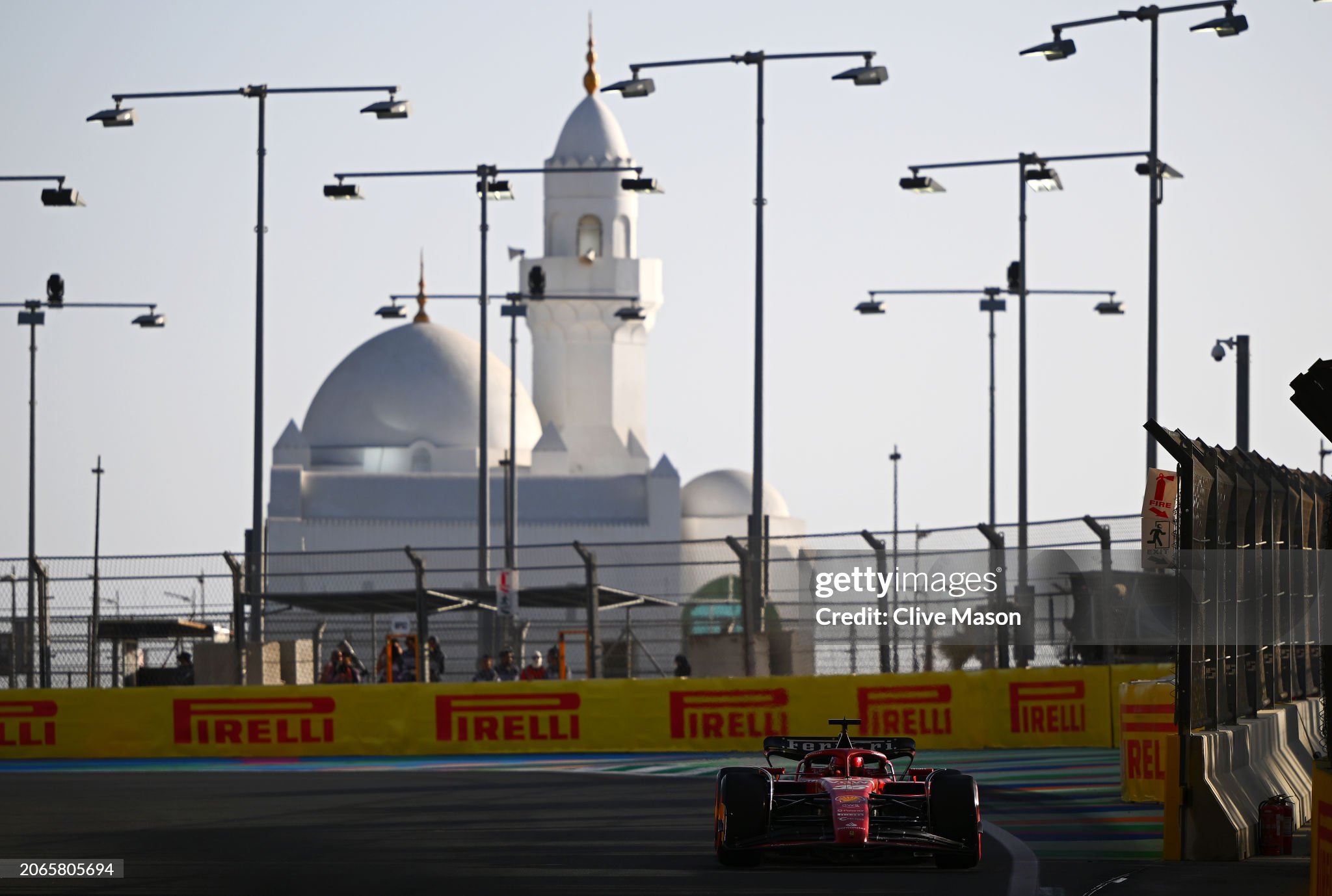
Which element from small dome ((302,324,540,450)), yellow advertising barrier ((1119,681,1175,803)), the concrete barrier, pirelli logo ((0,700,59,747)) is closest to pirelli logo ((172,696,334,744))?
pirelli logo ((0,700,59,747))

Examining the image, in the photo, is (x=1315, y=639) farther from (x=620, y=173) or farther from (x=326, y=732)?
(x=620, y=173)

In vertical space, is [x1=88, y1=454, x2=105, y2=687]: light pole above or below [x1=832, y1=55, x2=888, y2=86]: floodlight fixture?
below

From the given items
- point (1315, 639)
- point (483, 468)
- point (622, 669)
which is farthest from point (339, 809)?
point (483, 468)

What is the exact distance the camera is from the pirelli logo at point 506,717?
2322 centimetres

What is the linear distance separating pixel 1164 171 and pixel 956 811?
18053mm

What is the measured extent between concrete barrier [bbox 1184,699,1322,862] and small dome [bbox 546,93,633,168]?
195ft

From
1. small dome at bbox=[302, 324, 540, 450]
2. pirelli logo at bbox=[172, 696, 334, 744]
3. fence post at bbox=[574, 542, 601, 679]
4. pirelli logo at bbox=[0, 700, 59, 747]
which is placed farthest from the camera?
small dome at bbox=[302, 324, 540, 450]

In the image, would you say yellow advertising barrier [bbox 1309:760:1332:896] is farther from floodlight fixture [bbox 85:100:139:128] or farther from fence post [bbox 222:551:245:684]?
floodlight fixture [bbox 85:100:139:128]

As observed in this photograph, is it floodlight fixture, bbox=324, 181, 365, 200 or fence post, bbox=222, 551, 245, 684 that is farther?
floodlight fixture, bbox=324, 181, 365, 200

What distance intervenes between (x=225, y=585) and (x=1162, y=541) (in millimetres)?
12346

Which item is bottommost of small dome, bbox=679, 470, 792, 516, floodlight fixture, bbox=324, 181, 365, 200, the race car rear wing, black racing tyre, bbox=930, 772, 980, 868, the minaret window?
black racing tyre, bbox=930, 772, 980, 868

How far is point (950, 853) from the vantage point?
1157 cm

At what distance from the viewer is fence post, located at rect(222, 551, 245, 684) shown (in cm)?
2414

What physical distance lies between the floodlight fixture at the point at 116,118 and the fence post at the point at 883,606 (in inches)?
466
